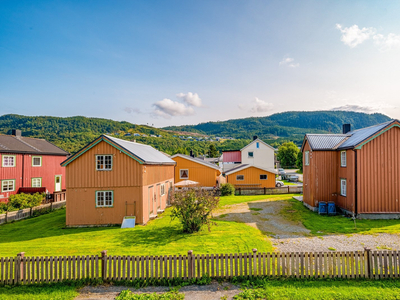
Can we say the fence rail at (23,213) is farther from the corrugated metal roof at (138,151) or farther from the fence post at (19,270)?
the fence post at (19,270)

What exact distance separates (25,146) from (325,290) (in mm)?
35340

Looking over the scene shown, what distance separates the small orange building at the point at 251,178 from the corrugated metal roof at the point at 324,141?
40.5ft

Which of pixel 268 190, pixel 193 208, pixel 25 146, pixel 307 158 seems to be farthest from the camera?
pixel 268 190

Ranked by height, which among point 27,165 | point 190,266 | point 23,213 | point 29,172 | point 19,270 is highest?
point 27,165

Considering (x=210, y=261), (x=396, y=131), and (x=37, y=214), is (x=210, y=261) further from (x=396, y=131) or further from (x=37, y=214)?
(x=37, y=214)

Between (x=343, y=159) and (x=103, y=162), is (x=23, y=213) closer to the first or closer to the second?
(x=103, y=162)

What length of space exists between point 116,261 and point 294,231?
37.9 ft

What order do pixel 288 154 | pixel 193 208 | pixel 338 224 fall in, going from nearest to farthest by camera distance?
pixel 193 208
pixel 338 224
pixel 288 154

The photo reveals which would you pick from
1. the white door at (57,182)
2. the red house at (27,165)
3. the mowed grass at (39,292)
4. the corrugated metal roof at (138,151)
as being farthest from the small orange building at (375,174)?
the white door at (57,182)

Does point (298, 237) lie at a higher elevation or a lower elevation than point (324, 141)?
lower

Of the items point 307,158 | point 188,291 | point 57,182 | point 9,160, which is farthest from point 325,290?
point 57,182

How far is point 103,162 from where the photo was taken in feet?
57.8

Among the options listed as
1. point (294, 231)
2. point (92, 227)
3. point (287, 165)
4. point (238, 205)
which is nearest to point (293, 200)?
point (238, 205)

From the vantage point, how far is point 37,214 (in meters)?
22.2
